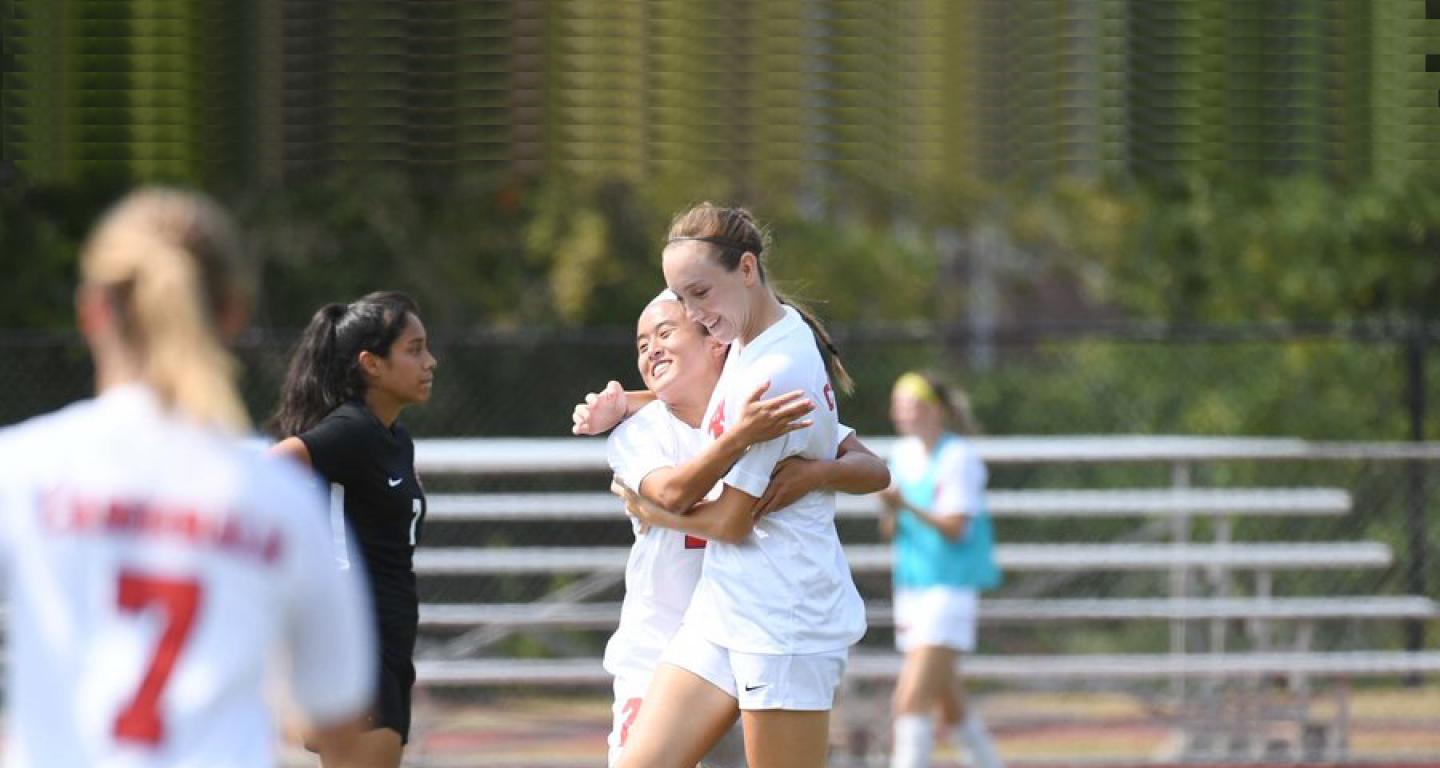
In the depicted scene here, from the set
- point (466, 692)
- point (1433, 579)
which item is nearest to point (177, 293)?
point (466, 692)

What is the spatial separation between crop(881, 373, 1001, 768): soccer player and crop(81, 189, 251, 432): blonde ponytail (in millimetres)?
6093

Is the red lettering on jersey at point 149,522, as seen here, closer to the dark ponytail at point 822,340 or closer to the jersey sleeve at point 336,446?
the jersey sleeve at point 336,446

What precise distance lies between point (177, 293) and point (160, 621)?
420mm

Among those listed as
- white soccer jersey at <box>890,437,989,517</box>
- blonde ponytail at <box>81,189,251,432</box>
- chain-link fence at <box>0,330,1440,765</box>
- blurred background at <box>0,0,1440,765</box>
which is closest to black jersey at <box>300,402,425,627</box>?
blonde ponytail at <box>81,189,251,432</box>

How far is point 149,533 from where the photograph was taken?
8.62ft

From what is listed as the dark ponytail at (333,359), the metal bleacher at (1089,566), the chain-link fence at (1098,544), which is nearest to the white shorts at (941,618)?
the metal bleacher at (1089,566)

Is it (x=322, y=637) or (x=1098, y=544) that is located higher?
(x=322, y=637)

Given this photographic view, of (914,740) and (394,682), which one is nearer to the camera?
(394,682)

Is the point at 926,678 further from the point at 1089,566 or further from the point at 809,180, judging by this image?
the point at 809,180

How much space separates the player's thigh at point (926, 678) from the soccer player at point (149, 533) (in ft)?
20.4

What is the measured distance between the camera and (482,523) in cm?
1225

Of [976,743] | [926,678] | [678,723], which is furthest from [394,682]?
[976,743]

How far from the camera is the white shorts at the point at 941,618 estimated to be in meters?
8.70

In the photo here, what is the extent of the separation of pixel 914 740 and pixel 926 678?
267mm
